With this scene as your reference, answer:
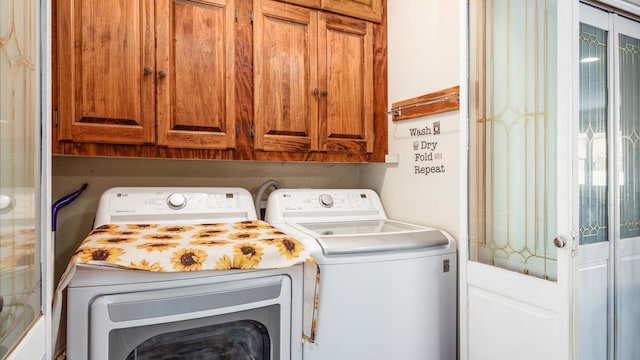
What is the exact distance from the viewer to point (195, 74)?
5.81ft

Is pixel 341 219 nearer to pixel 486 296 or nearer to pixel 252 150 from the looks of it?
pixel 252 150

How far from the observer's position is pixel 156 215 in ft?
5.77

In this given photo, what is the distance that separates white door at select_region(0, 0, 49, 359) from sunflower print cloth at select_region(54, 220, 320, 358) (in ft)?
0.92

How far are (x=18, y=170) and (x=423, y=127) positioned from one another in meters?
1.70

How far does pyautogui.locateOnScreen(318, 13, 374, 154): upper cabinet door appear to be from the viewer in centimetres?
207

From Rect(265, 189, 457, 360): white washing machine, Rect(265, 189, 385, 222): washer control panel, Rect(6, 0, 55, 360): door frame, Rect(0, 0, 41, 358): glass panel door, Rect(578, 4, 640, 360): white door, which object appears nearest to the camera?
Rect(0, 0, 41, 358): glass panel door

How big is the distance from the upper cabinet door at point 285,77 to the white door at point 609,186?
126 cm

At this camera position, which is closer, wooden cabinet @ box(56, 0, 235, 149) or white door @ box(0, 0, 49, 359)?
white door @ box(0, 0, 49, 359)

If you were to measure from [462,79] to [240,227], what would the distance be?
120 centimetres

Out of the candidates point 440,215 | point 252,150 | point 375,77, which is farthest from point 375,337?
point 375,77

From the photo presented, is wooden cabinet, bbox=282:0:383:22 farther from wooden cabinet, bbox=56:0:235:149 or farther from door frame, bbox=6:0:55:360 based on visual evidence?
door frame, bbox=6:0:55:360

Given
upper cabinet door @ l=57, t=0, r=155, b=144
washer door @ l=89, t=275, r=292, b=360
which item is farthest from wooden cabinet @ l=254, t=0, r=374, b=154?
washer door @ l=89, t=275, r=292, b=360

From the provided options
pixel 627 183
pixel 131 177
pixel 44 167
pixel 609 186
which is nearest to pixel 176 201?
pixel 131 177

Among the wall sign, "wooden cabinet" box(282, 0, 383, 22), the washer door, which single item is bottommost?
the washer door
